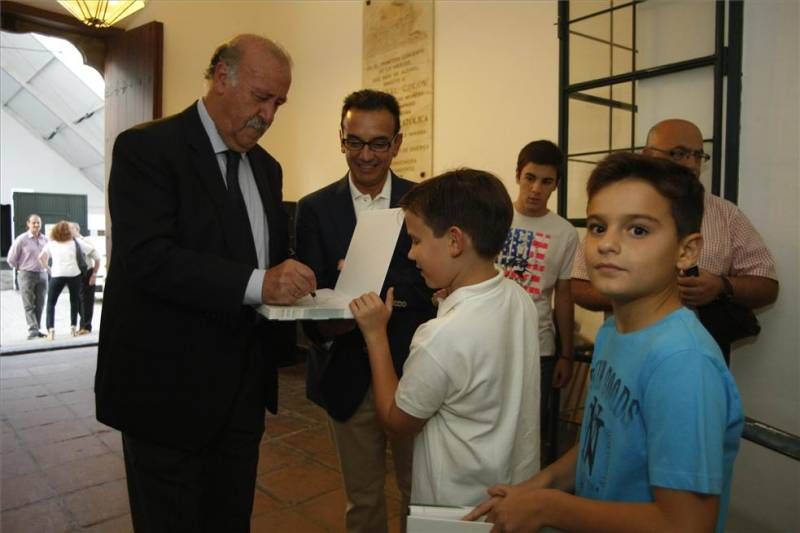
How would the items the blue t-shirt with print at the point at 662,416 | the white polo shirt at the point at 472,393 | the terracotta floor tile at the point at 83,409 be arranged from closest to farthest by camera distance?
the blue t-shirt with print at the point at 662,416 < the white polo shirt at the point at 472,393 < the terracotta floor tile at the point at 83,409

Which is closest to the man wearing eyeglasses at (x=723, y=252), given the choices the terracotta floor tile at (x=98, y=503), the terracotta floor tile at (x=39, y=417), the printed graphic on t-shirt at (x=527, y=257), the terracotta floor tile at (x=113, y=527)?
the printed graphic on t-shirt at (x=527, y=257)

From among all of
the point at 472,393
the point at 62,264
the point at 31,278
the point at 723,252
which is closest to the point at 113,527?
the point at 472,393

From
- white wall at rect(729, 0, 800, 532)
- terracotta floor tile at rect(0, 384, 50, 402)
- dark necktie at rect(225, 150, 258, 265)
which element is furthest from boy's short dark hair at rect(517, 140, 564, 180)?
terracotta floor tile at rect(0, 384, 50, 402)

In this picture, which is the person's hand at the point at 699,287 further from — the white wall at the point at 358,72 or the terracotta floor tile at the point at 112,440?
the terracotta floor tile at the point at 112,440

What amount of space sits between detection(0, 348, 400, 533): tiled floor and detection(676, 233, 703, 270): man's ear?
198 centimetres

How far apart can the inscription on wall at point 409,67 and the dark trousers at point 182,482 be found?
2.88 metres

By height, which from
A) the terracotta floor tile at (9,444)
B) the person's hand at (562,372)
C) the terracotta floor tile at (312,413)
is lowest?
the terracotta floor tile at (9,444)

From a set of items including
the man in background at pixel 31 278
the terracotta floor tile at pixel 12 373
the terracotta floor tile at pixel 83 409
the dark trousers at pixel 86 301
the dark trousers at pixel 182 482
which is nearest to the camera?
the dark trousers at pixel 182 482

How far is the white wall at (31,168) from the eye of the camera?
13.7 m

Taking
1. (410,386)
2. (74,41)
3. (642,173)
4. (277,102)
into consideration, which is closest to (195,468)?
(410,386)

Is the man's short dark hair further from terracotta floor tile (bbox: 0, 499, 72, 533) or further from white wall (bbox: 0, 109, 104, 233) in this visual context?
white wall (bbox: 0, 109, 104, 233)

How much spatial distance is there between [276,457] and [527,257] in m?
1.78

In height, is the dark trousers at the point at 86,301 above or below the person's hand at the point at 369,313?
below

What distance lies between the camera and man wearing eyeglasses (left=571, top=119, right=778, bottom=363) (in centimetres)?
194
